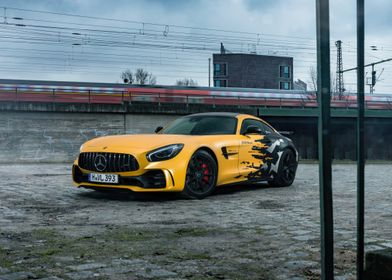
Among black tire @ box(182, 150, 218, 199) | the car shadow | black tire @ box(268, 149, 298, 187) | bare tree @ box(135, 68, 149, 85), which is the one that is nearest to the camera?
black tire @ box(182, 150, 218, 199)

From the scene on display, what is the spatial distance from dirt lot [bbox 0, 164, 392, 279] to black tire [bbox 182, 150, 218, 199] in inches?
7.6

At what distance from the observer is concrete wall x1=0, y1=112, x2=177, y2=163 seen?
28312 millimetres

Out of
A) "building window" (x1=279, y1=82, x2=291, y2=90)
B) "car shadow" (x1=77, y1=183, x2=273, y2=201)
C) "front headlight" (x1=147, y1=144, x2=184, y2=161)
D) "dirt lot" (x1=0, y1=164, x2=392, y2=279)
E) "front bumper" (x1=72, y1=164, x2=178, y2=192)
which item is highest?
"building window" (x1=279, y1=82, x2=291, y2=90)

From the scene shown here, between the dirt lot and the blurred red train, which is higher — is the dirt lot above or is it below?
below

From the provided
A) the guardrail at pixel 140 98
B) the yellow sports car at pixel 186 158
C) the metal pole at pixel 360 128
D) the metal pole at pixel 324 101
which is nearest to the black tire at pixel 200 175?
the yellow sports car at pixel 186 158

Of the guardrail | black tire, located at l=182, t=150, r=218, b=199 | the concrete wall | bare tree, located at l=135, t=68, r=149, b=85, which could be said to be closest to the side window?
black tire, located at l=182, t=150, r=218, b=199

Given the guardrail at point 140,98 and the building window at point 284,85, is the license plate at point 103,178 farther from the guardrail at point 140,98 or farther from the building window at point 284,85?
the building window at point 284,85

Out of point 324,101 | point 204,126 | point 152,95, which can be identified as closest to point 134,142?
point 204,126

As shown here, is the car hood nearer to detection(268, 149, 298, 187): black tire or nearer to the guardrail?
detection(268, 149, 298, 187): black tire

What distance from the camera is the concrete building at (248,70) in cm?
6875

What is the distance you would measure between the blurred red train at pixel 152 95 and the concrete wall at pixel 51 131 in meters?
1.20

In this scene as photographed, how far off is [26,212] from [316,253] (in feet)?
11.6

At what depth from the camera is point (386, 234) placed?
4.24 m

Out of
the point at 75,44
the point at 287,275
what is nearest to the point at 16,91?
the point at 75,44
